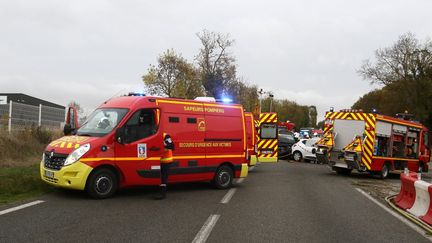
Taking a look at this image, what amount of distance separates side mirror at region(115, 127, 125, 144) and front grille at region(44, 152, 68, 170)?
119 centimetres

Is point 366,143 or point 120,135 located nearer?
point 120,135

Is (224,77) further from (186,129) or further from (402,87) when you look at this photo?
(186,129)

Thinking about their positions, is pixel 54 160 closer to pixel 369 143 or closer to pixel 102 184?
pixel 102 184

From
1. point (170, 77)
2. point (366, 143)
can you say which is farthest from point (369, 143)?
point (170, 77)

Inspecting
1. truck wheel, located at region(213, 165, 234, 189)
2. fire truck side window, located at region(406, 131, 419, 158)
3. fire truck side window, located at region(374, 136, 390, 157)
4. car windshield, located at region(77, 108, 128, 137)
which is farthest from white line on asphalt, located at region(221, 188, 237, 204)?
fire truck side window, located at region(406, 131, 419, 158)

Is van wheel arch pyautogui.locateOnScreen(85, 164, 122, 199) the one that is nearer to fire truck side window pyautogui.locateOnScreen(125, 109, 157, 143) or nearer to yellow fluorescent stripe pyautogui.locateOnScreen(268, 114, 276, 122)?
fire truck side window pyautogui.locateOnScreen(125, 109, 157, 143)

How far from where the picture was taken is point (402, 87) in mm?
54281

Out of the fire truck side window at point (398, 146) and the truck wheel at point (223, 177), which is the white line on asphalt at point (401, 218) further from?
the fire truck side window at point (398, 146)

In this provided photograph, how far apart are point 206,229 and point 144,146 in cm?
395

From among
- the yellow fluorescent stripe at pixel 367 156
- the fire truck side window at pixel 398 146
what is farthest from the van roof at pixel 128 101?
the fire truck side window at pixel 398 146

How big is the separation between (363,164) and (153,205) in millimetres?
11942

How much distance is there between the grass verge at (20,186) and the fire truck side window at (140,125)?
8.20ft

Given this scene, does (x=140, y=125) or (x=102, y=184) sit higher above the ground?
(x=140, y=125)

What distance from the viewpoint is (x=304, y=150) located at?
29484 millimetres
